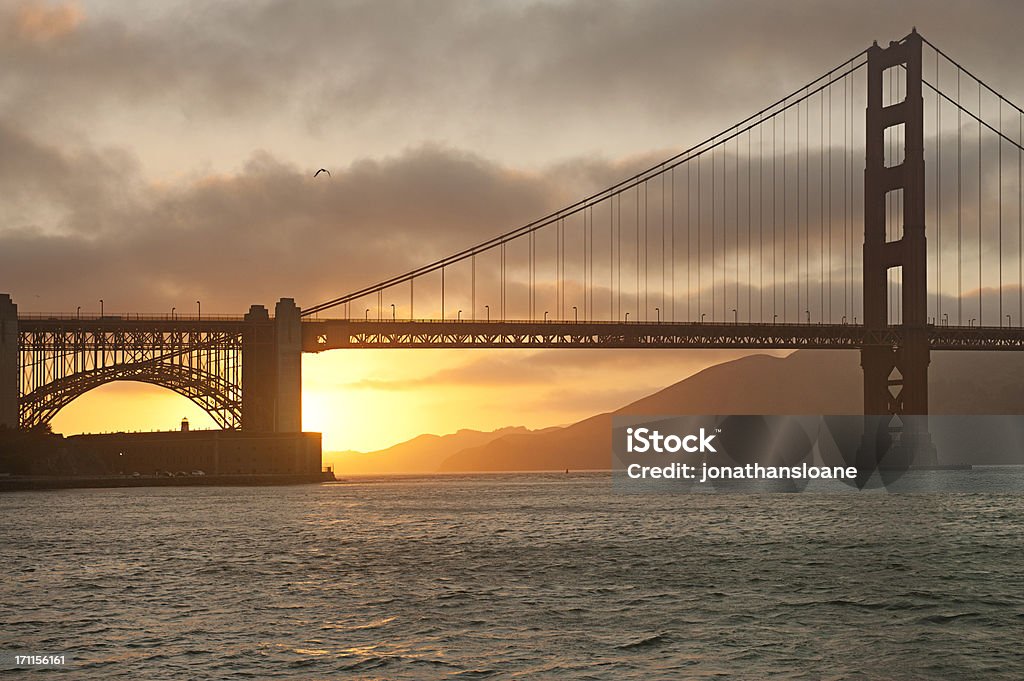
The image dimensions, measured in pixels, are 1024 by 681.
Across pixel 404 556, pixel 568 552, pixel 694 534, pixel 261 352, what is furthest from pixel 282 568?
pixel 261 352

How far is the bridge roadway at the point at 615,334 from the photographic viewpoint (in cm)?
12438

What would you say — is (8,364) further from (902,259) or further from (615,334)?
(902,259)

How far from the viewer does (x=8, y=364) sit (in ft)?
406

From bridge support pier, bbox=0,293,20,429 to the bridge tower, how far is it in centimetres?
7750

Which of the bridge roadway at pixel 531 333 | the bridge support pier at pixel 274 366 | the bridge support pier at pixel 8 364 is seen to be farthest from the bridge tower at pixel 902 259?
the bridge support pier at pixel 8 364

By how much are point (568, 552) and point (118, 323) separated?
281 feet

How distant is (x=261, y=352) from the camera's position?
4990 inches

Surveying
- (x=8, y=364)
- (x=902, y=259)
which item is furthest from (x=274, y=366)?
(x=902, y=259)

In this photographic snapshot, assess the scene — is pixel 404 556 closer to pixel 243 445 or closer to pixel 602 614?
pixel 602 614

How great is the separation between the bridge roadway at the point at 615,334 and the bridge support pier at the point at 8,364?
26.1m

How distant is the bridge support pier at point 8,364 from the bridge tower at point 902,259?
77498 mm

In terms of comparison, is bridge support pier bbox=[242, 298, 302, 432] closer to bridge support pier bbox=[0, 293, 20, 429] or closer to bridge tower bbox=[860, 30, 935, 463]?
bridge support pier bbox=[0, 293, 20, 429]

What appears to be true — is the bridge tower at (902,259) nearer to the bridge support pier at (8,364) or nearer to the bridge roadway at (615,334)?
the bridge roadway at (615,334)

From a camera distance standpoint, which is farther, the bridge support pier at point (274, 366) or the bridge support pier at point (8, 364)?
the bridge support pier at point (274, 366)
